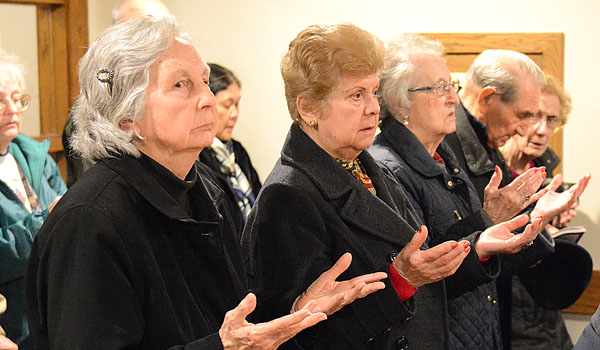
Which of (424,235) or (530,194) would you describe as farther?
(530,194)

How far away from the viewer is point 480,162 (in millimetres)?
2775

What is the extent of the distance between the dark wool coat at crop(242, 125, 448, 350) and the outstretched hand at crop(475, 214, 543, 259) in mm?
349

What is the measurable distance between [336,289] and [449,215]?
782 mm

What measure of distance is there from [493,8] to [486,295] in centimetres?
184

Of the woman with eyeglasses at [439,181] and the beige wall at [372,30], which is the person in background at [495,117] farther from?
the beige wall at [372,30]

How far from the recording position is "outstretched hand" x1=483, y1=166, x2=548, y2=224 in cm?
247

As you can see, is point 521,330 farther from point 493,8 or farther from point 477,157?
point 493,8

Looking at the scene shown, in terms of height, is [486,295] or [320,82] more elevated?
[320,82]

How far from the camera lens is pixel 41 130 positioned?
383 centimetres

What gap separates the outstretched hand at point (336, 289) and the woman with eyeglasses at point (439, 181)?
0.62m

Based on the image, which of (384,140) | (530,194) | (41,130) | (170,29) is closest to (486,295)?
(530,194)

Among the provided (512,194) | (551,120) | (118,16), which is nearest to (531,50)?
(551,120)

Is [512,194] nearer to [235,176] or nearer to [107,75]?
[107,75]

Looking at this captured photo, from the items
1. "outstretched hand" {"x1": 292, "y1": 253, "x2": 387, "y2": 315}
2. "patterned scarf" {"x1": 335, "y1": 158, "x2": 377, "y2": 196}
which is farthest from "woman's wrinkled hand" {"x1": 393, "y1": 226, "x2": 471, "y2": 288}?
"patterned scarf" {"x1": 335, "y1": 158, "x2": 377, "y2": 196}
